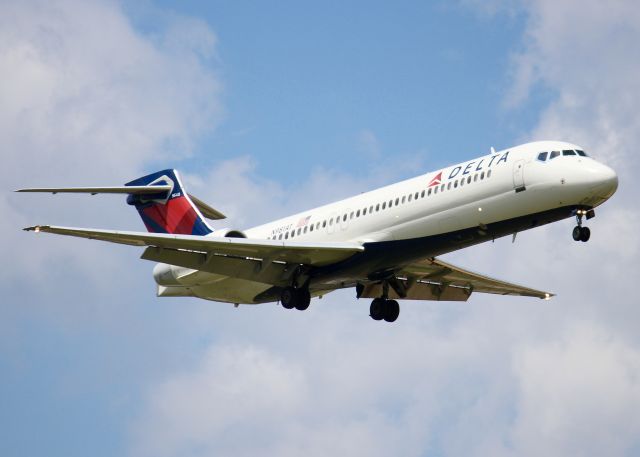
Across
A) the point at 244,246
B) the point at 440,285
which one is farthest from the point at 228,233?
the point at 440,285

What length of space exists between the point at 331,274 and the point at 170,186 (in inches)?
277

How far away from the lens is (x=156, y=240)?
102ft

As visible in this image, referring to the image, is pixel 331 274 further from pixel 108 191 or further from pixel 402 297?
pixel 108 191

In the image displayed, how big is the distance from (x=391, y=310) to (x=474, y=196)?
19.7 feet

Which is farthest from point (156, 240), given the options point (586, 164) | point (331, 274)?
point (586, 164)

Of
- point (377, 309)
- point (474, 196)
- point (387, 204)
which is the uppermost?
point (387, 204)

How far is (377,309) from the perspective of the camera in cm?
3481

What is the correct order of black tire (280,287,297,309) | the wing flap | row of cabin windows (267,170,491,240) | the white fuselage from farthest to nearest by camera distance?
the wing flap, black tire (280,287,297,309), row of cabin windows (267,170,491,240), the white fuselage

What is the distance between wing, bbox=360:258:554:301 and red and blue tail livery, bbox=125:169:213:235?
5338 millimetres

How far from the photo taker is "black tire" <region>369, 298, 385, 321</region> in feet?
114

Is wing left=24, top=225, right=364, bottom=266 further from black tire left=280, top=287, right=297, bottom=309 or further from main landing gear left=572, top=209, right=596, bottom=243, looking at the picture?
main landing gear left=572, top=209, right=596, bottom=243

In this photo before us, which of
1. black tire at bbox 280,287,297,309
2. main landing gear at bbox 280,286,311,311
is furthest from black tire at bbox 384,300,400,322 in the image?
black tire at bbox 280,287,297,309

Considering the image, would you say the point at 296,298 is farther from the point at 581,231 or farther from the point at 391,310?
the point at 581,231

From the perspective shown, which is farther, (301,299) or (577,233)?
(301,299)
